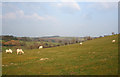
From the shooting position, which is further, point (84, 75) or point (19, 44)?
point (19, 44)

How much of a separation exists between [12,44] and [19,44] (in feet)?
27.5

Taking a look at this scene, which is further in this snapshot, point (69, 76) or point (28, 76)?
point (28, 76)

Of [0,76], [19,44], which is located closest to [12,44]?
[19,44]

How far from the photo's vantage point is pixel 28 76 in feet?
43.3

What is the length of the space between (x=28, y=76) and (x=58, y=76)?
3.70m

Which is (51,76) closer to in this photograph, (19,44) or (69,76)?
(69,76)

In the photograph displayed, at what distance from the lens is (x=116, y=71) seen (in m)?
12.1

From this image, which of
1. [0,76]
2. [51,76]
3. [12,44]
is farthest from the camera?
[12,44]

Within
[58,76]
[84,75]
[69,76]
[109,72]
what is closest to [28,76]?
[58,76]

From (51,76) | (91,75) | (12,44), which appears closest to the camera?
(91,75)

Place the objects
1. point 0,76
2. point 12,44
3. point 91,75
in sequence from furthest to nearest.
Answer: point 12,44, point 0,76, point 91,75

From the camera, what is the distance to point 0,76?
1365 cm

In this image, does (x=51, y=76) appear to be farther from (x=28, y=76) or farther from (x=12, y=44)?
(x=12, y=44)

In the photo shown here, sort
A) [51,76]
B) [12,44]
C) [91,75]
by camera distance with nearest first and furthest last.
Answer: [91,75] → [51,76] → [12,44]
